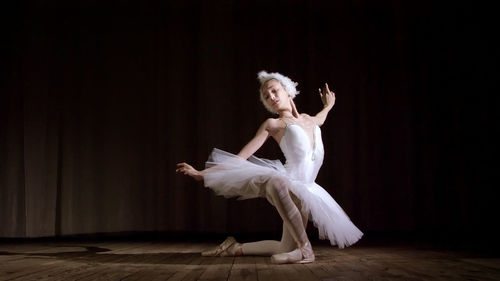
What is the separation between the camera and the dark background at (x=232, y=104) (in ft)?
14.3

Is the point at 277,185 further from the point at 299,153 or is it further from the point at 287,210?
the point at 299,153

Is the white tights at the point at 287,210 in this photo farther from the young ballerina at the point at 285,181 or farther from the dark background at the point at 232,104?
the dark background at the point at 232,104

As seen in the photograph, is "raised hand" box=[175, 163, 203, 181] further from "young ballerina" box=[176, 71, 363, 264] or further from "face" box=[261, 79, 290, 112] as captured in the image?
"face" box=[261, 79, 290, 112]

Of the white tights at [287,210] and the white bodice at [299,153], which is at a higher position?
the white bodice at [299,153]

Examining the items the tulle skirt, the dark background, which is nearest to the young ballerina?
the tulle skirt

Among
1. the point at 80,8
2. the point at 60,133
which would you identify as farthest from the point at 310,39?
the point at 60,133

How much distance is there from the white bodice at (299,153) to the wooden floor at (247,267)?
439 mm

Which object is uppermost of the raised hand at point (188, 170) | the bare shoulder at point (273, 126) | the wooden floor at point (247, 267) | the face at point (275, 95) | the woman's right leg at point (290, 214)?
the face at point (275, 95)

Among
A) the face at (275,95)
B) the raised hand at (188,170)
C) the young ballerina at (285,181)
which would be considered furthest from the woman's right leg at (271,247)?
the face at (275,95)

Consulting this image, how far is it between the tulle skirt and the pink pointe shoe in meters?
0.18

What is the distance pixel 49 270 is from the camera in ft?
6.23

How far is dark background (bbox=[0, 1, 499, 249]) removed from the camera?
435 cm

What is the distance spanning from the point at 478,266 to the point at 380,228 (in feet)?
8.21

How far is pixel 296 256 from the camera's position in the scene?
2062mm
